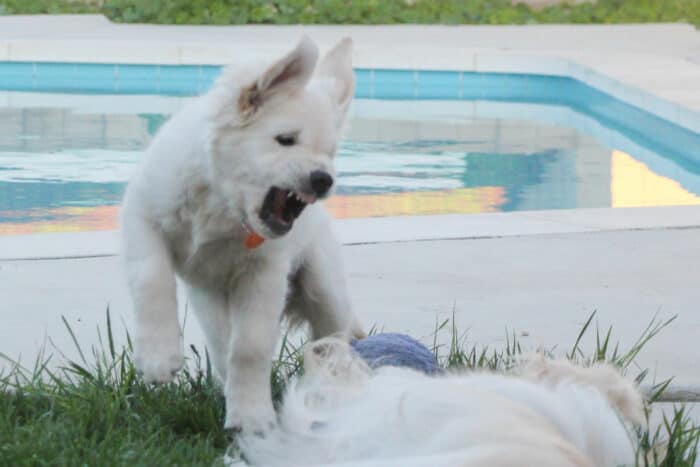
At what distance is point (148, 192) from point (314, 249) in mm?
578

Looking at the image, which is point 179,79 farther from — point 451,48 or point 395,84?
point 451,48

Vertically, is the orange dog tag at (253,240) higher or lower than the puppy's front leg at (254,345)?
higher

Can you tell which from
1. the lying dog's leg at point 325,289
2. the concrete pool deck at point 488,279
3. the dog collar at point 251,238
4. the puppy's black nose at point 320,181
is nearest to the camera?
the puppy's black nose at point 320,181

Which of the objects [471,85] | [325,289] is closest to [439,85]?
[471,85]

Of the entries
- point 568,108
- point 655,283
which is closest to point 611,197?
point 655,283

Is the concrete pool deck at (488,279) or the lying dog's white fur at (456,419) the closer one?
the lying dog's white fur at (456,419)

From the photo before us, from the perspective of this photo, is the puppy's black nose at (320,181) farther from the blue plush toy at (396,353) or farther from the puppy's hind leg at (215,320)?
the puppy's hind leg at (215,320)

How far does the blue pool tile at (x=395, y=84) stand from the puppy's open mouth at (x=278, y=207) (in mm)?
9424

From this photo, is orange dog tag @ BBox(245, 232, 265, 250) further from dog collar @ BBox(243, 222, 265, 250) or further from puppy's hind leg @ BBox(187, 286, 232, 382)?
puppy's hind leg @ BBox(187, 286, 232, 382)

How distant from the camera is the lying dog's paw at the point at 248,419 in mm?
3100

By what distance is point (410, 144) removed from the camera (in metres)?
9.95

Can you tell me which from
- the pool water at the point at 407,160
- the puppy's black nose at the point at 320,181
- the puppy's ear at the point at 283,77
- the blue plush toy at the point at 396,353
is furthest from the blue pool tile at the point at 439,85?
the puppy's black nose at the point at 320,181

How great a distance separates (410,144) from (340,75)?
21.5ft

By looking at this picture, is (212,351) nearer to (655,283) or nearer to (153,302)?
(153,302)
